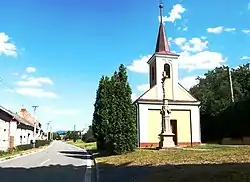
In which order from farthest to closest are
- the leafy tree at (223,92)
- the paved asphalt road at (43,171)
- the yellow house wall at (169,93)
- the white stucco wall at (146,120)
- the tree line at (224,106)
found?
the leafy tree at (223,92) → the tree line at (224,106) → the yellow house wall at (169,93) → the white stucco wall at (146,120) → the paved asphalt road at (43,171)

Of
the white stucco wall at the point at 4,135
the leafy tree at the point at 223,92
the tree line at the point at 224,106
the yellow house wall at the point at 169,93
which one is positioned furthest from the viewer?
the leafy tree at the point at 223,92

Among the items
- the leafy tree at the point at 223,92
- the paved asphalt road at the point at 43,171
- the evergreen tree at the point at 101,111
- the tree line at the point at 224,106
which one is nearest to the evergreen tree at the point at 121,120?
the paved asphalt road at the point at 43,171

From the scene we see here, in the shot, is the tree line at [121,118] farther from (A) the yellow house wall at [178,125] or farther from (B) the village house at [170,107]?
(A) the yellow house wall at [178,125]

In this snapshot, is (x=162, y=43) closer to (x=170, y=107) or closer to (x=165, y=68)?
(x=165, y=68)

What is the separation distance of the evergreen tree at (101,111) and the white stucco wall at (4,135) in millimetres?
10715

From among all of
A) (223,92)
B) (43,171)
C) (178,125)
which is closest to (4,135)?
(178,125)

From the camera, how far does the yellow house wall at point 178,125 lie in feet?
133

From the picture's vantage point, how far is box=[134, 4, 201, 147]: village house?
1579 inches

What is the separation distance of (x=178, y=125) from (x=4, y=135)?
777 inches

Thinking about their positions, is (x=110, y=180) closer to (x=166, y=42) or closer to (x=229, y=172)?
(x=229, y=172)

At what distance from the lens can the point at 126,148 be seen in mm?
24891

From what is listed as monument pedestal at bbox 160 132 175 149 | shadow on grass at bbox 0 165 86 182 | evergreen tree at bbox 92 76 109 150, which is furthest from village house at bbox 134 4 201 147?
shadow on grass at bbox 0 165 86 182

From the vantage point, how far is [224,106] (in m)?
53.5

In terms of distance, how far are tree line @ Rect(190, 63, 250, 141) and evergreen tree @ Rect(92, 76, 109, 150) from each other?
18931 millimetres
